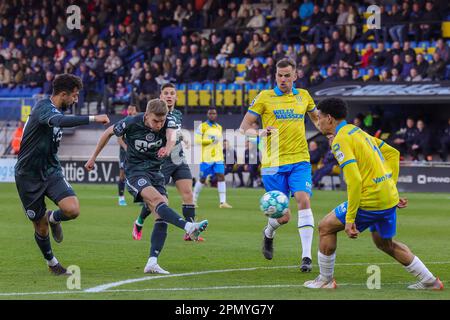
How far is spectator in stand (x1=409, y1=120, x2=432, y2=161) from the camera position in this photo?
103 ft

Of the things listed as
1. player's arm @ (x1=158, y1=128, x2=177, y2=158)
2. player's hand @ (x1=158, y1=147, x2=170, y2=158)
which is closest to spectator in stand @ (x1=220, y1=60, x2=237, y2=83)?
player's arm @ (x1=158, y1=128, x2=177, y2=158)

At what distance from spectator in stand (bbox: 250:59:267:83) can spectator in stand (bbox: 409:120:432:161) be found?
5916mm

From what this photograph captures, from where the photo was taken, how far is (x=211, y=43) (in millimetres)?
38688

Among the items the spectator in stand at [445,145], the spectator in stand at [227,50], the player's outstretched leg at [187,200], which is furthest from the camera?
the spectator in stand at [227,50]

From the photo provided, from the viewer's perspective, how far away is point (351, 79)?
33.0 metres

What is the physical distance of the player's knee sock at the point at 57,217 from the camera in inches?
460

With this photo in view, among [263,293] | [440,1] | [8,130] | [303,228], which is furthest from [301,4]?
[263,293]

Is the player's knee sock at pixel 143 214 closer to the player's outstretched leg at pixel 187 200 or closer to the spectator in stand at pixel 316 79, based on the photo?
the player's outstretched leg at pixel 187 200

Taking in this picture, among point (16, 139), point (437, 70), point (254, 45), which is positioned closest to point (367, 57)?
point (437, 70)

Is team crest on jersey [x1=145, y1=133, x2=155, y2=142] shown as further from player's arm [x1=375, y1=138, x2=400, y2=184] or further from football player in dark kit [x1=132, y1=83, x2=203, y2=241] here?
football player in dark kit [x1=132, y1=83, x2=203, y2=241]

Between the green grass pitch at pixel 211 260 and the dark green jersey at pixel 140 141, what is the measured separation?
1.21 metres

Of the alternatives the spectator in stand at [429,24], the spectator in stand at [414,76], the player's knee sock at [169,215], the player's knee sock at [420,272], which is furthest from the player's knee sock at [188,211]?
the spectator in stand at [429,24]

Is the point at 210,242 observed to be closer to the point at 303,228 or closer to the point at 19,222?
the point at 303,228

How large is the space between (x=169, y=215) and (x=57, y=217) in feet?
5.06
